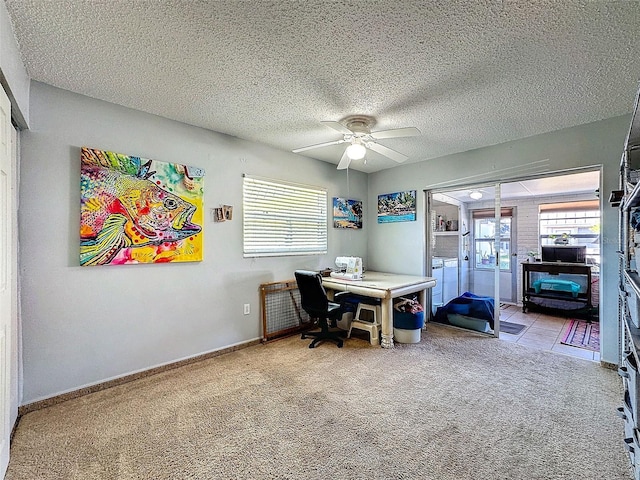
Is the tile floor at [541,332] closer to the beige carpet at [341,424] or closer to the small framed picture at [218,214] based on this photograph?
the beige carpet at [341,424]

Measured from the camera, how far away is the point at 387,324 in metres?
3.28

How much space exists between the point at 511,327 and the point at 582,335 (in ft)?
2.53

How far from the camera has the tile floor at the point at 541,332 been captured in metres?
3.22

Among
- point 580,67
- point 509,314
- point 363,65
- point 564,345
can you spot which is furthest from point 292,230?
point 509,314

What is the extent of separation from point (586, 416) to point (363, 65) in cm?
281

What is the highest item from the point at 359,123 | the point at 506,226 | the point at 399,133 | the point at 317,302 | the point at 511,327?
the point at 359,123

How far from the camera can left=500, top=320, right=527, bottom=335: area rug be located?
3.95 metres

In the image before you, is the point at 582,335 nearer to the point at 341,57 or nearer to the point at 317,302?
the point at 317,302

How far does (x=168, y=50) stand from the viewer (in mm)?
1791

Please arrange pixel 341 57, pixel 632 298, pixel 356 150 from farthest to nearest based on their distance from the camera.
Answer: pixel 356 150 → pixel 341 57 → pixel 632 298

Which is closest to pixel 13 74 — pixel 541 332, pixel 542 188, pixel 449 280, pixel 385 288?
pixel 385 288

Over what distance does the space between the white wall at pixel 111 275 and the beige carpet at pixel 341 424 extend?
29cm

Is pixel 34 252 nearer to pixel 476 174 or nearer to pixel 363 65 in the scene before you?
pixel 363 65

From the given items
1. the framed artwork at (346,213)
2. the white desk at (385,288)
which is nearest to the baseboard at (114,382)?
the white desk at (385,288)
